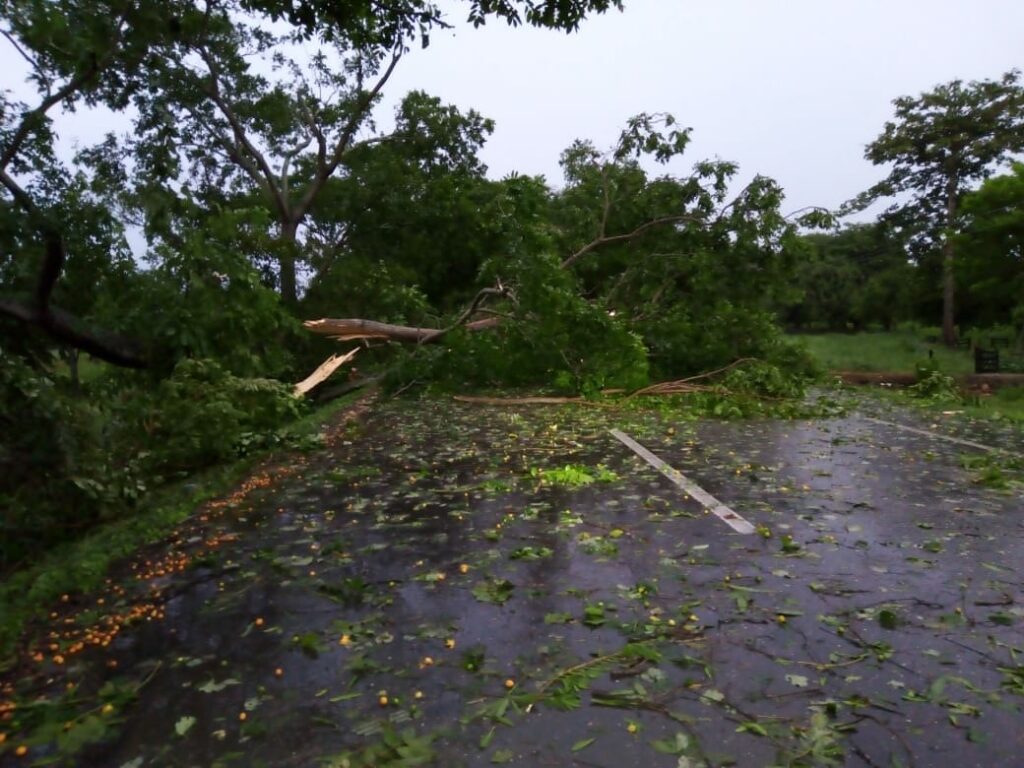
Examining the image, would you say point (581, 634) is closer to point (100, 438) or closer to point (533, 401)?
point (100, 438)

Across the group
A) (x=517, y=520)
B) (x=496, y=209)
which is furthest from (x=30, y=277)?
(x=496, y=209)

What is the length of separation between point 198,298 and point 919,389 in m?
13.3

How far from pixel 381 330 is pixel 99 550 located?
33.1 ft

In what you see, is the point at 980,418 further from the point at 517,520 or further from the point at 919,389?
the point at 517,520

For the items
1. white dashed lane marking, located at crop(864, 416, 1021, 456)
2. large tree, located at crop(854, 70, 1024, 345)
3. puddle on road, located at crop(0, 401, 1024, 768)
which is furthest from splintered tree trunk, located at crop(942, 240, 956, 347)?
puddle on road, located at crop(0, 401, 1024, 768)

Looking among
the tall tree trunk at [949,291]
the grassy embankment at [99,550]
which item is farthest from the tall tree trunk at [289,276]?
the tall tree trunk at [949,291]

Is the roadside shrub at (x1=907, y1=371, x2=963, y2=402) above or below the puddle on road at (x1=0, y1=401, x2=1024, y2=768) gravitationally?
above

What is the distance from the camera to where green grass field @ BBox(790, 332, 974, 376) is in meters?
28.2

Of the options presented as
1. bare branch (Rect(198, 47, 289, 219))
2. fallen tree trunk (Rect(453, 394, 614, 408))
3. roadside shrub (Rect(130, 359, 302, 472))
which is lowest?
fallen tree trunk (Rect(453, 394, 614, 408))

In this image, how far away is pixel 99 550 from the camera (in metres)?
5.66

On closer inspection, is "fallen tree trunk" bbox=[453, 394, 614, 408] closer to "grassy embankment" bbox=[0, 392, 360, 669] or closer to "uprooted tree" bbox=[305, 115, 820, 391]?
"uprooted tree" bbox=[305, 115, 820, 391]

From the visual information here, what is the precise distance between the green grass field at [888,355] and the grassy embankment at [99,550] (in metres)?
21.0

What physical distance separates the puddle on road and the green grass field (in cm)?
2084

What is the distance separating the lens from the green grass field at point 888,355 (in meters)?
28.2
